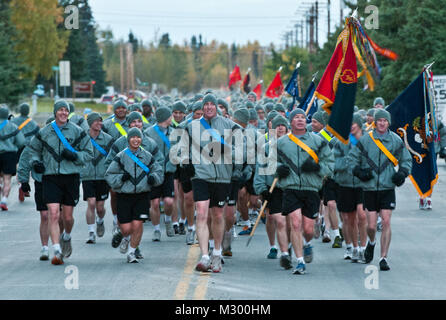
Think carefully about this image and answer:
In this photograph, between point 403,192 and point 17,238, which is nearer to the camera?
point 17,238

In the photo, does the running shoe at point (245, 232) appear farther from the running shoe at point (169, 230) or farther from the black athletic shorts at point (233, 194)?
A: the black athletic shorts at point (233, 194)

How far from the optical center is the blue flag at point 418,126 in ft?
54.7

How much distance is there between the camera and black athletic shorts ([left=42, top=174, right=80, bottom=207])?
1373 cm

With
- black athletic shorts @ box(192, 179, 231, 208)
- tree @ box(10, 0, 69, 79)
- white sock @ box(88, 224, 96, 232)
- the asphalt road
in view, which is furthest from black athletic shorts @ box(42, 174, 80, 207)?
tree @ box(10, 0, 69, 79)

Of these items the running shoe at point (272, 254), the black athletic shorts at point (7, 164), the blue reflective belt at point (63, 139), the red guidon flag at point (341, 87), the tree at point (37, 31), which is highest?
the tree at point (37, 31)

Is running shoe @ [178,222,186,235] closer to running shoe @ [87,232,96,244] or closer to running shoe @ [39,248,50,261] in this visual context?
running shoe @ [87,232,96,244]

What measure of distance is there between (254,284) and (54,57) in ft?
215

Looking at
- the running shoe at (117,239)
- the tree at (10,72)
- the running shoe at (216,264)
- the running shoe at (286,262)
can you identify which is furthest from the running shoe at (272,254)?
the tree at (10,72)

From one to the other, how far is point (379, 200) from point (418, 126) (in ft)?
13.3

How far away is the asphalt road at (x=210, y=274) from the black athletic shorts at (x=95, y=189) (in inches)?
27.6
